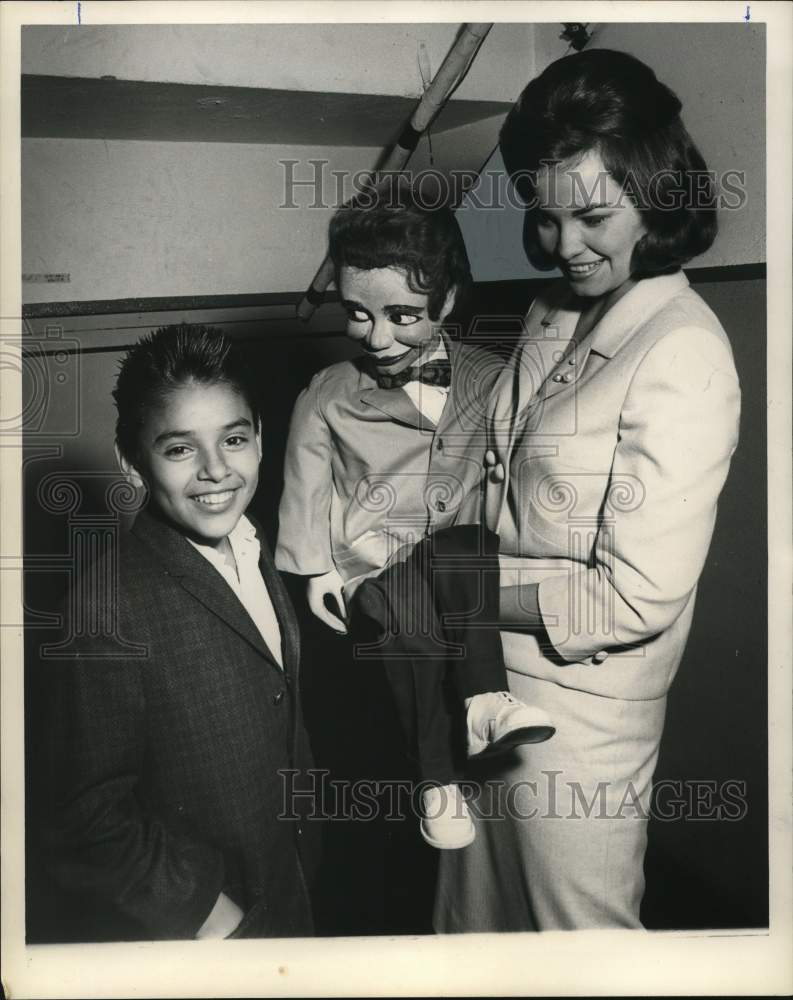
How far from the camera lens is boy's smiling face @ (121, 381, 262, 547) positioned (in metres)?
1.55

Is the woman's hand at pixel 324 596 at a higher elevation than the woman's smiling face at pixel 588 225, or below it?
below

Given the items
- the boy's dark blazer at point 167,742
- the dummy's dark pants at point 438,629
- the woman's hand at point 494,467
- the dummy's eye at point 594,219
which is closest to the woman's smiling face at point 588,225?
the dummy's eye at point 594,219

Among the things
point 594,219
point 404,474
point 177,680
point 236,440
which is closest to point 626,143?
point 594,219

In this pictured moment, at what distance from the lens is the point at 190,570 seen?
5.13 ft

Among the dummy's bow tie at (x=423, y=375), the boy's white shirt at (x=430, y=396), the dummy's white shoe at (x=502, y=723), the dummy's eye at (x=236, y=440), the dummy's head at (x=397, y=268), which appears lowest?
the dummy's white shoe at (x=502, y=723)

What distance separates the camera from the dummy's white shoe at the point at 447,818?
1597mm

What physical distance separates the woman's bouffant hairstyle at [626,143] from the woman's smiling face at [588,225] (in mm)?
12

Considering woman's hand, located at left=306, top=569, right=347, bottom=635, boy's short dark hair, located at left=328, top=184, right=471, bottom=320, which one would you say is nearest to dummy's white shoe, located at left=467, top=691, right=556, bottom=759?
woman's hand, located at left=306, top=569, right=347, bottom=635

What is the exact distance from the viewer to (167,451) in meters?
1.56

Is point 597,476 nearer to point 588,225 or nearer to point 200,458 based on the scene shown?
point 588,225

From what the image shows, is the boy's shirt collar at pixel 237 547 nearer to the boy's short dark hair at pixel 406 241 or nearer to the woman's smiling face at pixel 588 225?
the boy's short dark hair at pixel 406 241

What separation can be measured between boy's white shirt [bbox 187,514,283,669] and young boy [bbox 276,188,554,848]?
0.16 ft

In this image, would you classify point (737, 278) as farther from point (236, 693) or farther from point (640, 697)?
point (236, 693)

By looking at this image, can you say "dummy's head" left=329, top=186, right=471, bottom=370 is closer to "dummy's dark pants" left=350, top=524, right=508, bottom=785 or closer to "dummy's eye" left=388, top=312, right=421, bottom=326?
"dummy's eye" left=388, top=312, right=421, bottom=326
